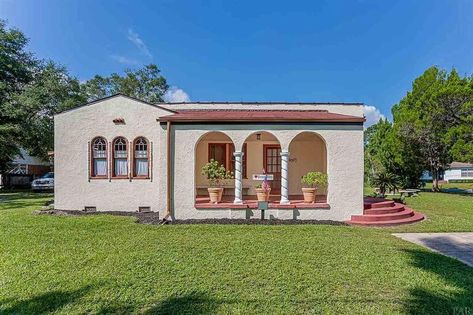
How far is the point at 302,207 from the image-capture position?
9.47m

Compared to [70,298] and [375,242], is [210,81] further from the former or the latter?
[70,298]

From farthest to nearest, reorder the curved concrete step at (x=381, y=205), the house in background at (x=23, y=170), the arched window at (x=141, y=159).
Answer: the house in background at (x=23, y=170) < the arched window at (x=141, y=159) < the curved concrete step at (x=381, y=205)

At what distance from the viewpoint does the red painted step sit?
30.0 feet

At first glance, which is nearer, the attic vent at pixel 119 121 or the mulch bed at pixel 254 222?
the mulch bed at pixel 254 222

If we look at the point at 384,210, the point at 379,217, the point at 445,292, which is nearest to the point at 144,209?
the point at 379,217

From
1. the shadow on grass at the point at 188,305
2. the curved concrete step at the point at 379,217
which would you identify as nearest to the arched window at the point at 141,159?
the shadow on grass at the point at 188,305

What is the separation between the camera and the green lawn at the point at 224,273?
3717 millimetres

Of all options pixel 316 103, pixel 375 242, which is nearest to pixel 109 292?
pixel 375 242

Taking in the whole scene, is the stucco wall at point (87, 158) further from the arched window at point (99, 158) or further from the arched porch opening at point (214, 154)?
the arched porch opening at point (214, 154)

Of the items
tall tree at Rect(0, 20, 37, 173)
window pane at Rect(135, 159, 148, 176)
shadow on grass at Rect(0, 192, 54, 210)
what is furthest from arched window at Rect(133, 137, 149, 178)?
tall tree at Rect(0, 20, 37, 173)

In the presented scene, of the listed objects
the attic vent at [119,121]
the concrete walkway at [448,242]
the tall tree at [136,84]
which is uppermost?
the tall tree at [136,84]

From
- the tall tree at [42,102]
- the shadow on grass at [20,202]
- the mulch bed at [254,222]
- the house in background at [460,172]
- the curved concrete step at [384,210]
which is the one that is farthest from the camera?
the house in background at [460,172]

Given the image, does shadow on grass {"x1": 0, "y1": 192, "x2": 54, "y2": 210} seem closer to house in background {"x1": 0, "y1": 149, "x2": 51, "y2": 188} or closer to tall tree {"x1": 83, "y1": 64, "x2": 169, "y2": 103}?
house in background {"x1": 0, "y1": 149, "x2": 51, "y2": 188}

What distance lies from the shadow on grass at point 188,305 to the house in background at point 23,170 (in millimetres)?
24404
